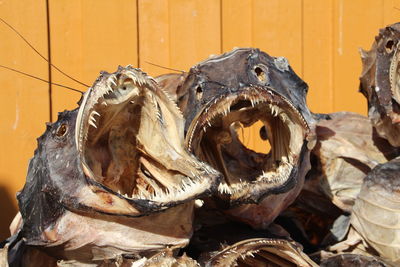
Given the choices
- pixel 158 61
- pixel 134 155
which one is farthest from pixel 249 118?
pixel 158 61

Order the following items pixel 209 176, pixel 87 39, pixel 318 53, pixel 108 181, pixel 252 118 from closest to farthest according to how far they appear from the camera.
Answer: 1. pixel 209 176
2. pixel 108 181
3. pixel 252 118
4. pixel 87 39
5. pixel 318 53

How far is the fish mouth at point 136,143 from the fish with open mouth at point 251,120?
0.13 m

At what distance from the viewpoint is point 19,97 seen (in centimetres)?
390

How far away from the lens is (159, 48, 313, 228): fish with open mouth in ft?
9.28

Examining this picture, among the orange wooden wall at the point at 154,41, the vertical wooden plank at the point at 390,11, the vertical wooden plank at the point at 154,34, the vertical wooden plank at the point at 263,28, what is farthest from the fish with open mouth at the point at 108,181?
the vertical wooden plank at the point at 390,11

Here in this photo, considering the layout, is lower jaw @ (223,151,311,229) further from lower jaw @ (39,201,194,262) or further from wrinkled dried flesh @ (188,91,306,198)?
lower jaw @ (39,201,194,262)

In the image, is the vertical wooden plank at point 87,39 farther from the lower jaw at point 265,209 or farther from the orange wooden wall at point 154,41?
the lower jaw at point 265,209

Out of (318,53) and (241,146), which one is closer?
(241,146)

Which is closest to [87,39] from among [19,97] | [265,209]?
[19,97]

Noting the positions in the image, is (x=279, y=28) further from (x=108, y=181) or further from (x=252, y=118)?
(x=108, y=181)

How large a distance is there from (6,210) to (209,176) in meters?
1.70

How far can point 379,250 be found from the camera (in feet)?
10.1

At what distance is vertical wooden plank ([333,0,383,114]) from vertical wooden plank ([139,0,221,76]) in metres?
0.80

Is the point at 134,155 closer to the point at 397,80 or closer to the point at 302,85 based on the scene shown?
the point at 302,85
